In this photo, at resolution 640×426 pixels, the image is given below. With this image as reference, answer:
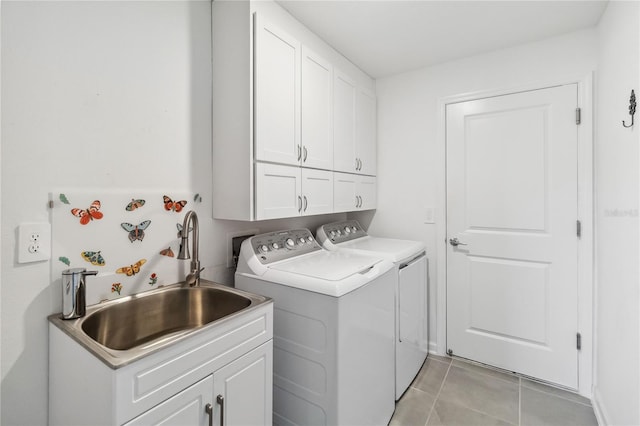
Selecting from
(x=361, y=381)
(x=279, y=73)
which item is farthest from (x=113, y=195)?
(x=361, y=381)

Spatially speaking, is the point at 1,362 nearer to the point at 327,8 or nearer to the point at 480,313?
the point at 327,8

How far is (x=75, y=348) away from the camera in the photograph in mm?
992

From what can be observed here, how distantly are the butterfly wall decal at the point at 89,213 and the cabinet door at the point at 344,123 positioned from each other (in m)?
1.41

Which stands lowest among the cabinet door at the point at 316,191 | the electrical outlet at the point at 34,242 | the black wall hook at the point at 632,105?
the electrical outlet at the point at 34,242


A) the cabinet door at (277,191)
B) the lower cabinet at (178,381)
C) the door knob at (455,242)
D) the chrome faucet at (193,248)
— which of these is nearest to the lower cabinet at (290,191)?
the cabinet door at (277,191)

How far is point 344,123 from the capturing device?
2295mm

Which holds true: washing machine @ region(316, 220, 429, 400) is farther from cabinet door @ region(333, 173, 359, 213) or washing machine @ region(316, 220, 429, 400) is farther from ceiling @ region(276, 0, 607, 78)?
ceiling @ region(276, 0, 607, 78)

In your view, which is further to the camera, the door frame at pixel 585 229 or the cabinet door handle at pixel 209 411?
the door frame at pixel 585 229

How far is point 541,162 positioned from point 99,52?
2.67 m

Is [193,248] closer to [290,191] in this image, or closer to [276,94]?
[290,191]

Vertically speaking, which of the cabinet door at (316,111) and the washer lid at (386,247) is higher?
the cabinet door at (316,111)

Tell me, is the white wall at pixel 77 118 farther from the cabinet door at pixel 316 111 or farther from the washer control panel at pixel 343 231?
the washer control panel at pixel 343 231

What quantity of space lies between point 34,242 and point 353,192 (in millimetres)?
1909

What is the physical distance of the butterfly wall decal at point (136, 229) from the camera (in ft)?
4.51
